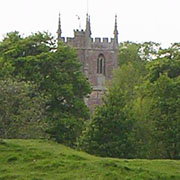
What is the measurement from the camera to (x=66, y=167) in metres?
18.0

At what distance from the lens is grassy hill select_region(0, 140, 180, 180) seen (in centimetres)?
1702

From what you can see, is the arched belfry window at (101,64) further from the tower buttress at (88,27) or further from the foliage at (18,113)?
the foliage at (18,113)

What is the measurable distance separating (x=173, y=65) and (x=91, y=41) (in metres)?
37.4

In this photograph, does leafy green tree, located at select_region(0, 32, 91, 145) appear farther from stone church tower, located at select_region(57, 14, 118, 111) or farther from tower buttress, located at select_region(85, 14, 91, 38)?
tower buttress, located at select_region(85, 14, 91, 38)

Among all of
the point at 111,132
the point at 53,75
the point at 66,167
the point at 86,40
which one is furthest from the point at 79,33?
the point at 66,167

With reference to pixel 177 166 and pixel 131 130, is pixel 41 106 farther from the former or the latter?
pixel 177 166

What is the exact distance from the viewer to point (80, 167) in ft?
59.1

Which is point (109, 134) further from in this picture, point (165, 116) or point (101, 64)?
point (101, 64)

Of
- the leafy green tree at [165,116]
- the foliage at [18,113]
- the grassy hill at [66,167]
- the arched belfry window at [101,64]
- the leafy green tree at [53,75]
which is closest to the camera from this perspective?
the grassy hill at [66,167]

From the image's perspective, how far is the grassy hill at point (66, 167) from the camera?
1702 centimetres

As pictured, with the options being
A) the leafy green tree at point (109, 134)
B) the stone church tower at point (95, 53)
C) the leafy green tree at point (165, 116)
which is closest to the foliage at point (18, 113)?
the leafy green tree at point (109, 134)

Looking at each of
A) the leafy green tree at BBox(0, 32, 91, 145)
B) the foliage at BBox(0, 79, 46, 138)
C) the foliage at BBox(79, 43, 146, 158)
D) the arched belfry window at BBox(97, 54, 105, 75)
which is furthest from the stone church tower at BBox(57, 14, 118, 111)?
the foliage at BBox(0, 79, 46, 138)

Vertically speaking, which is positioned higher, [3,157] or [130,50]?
[130,50]

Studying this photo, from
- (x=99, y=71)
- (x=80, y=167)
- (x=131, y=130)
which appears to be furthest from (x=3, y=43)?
(x=99, y=71)
